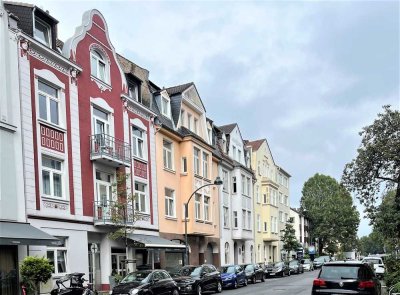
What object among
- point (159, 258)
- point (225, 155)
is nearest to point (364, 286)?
point (159, 258)

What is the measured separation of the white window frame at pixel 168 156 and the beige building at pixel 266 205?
21.2 meters

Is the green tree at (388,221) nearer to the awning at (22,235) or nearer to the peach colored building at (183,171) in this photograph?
the peach colored building at (183,171)

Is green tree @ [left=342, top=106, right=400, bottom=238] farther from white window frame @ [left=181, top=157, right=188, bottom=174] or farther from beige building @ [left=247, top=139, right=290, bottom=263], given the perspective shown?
beige building @ [left=247, top=139, right=290, bottom=263]

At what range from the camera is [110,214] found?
24.1 meters

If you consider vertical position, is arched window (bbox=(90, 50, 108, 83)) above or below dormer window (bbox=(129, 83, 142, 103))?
above

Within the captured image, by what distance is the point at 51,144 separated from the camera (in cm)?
2148

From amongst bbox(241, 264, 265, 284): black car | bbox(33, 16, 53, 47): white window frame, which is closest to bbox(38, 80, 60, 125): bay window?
bbox(33, 16, 53, 47): white window frame

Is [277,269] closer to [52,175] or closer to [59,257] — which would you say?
[59,257]

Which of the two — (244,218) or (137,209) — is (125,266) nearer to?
(137,209)

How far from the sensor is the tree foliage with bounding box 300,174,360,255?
82500 millimetres

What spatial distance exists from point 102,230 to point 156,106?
11149mm

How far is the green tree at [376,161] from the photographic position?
28719 mm

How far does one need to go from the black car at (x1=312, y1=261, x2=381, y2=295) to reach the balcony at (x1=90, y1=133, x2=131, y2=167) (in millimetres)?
13213

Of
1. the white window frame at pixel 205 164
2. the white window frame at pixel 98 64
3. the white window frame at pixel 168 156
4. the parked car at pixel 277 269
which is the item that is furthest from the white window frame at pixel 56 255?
the parked car at pixel 277 269
